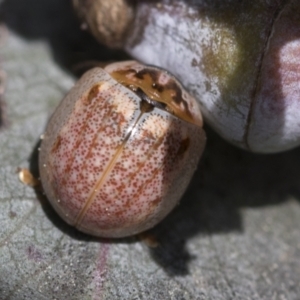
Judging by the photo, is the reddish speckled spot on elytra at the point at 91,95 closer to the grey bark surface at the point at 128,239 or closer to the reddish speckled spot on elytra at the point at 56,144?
the reddish speckled spot on elytra at the point at 56,144

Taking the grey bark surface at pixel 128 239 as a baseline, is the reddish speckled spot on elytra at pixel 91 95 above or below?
above

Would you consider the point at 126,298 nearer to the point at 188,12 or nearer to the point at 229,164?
the point at 229,164

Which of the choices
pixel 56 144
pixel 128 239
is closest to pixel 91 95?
pixel 56 144

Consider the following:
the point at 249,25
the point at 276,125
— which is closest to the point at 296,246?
the point at 276,125

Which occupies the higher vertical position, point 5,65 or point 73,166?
point 73,166

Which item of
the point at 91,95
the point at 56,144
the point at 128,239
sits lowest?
the point at 128,239

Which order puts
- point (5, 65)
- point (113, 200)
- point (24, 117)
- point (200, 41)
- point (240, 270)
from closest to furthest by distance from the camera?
point (113, 200) < point (200, 41) < point (240, 270) < point (24, 117) < point (5, 65)

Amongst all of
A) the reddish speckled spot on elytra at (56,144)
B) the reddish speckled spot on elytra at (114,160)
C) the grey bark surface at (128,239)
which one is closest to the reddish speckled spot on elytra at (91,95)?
the reddish speckled spot on elytra at (114,160)

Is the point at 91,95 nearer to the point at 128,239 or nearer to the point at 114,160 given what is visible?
the point at 114,160
